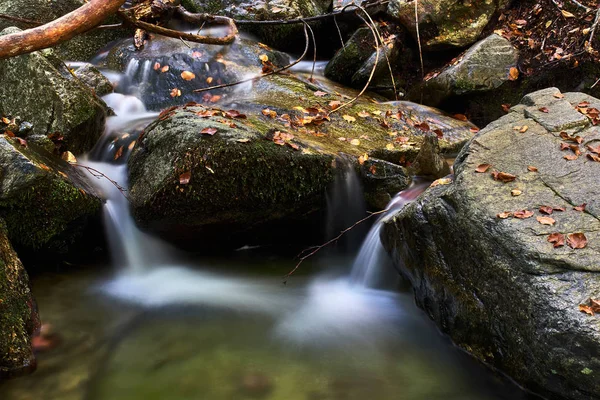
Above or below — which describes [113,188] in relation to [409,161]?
below

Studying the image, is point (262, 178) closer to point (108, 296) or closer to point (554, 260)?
point (108, 296)

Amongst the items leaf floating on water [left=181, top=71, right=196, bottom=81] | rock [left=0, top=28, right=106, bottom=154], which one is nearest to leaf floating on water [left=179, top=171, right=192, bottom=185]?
rock [left=0, top=28, right=106, bottom=154]

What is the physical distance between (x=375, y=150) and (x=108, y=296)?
11.2 feet

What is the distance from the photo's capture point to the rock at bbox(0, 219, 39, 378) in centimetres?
334

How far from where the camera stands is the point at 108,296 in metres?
4.63

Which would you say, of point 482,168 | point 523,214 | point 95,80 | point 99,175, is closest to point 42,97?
point 99,175

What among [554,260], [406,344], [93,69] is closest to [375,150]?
[406,344]

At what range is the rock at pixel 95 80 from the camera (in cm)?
725

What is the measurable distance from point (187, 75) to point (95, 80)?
1367 mm

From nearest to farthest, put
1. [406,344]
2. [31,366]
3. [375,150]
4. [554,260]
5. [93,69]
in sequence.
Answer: [554,260] → [31,366] → [406,344] → [375,150] → [93,69]

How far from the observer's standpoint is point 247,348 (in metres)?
3.92

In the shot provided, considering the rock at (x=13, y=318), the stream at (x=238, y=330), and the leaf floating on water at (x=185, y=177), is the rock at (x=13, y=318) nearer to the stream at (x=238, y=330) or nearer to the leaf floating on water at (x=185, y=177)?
the stream at (x=238, y=330)

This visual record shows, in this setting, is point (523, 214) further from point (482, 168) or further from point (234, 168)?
point (234, 168)

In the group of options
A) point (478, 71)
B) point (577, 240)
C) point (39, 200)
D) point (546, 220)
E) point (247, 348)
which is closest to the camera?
point (577, 240)
